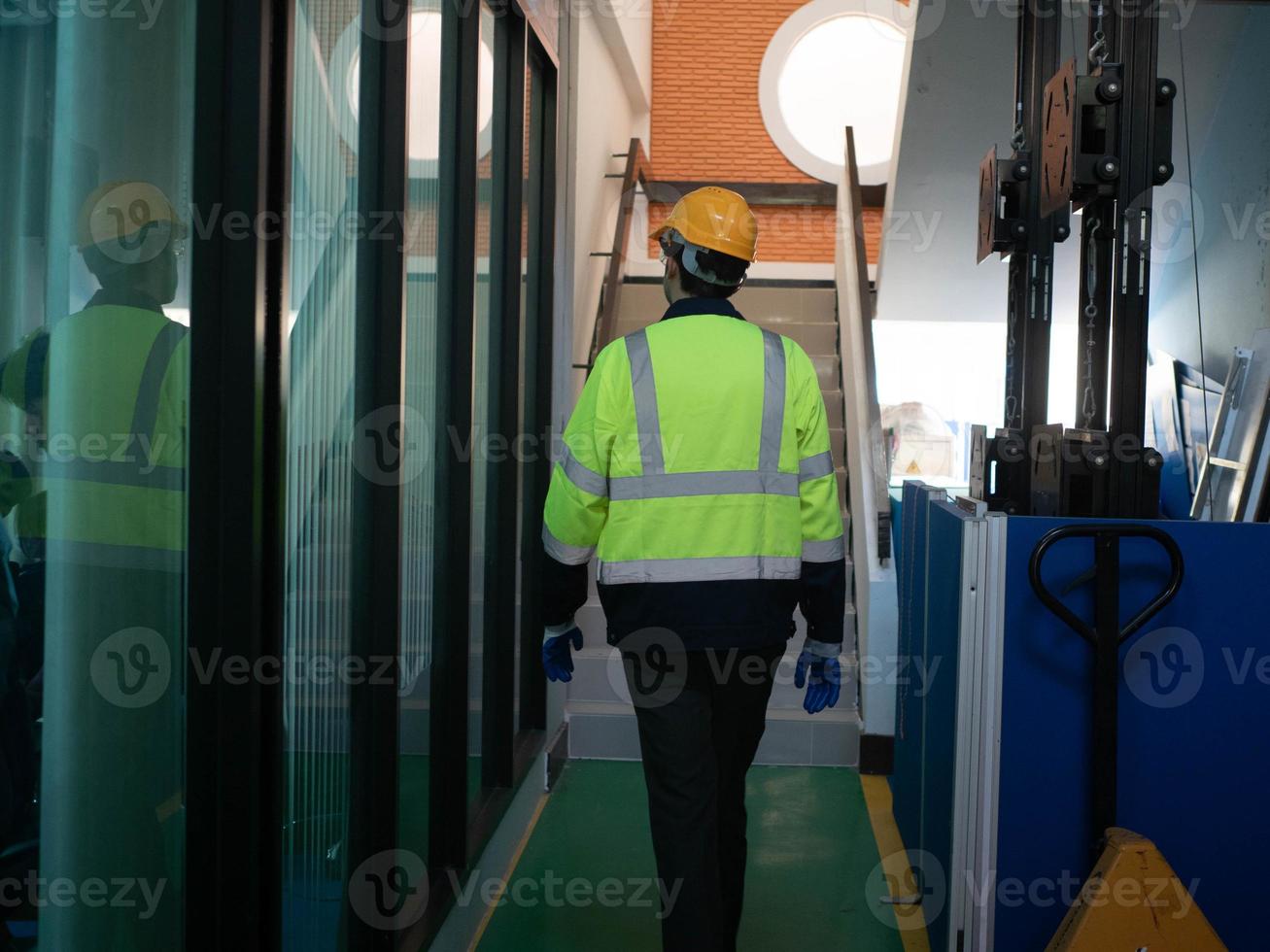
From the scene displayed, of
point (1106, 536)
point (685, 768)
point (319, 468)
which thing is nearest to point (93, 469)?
point (319, 468)

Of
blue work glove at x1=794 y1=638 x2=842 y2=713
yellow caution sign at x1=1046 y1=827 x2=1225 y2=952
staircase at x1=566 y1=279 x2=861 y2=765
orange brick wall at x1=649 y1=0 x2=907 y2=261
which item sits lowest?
staircase at x1=566 y1=279 x2=861 y2=765

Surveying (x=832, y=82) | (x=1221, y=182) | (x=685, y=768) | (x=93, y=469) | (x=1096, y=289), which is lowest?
(x=685, y=768)

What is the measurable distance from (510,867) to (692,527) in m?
1.78

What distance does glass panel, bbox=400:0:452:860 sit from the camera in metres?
2.64

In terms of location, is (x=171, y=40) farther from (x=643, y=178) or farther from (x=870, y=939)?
(x=643, y=178)

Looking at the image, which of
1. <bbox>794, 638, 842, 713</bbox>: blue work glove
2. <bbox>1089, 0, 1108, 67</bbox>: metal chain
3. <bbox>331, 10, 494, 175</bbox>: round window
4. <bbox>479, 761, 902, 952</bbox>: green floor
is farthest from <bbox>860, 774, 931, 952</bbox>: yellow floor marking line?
<bbox>331, 10, 494, 175</bbox>: round window

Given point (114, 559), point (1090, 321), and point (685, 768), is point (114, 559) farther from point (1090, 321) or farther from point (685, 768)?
point (1090, 321)

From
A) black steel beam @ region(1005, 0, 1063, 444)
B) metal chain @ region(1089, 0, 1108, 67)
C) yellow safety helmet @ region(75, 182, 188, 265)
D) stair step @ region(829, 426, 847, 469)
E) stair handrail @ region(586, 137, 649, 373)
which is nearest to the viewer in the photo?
yellow safety helmet @ region(75, 182, 188, 265)

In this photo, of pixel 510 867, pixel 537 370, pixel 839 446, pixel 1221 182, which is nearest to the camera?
pixel 510 867

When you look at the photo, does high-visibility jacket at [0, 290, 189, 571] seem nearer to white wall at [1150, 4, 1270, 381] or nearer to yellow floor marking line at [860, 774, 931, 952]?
yellow floor marking line at [860, 774, 931, 952]

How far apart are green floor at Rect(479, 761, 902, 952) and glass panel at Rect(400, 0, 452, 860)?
23.5 inches

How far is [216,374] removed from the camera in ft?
5.50

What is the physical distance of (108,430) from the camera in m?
1.45

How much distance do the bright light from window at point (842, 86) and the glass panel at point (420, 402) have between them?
7.57m
